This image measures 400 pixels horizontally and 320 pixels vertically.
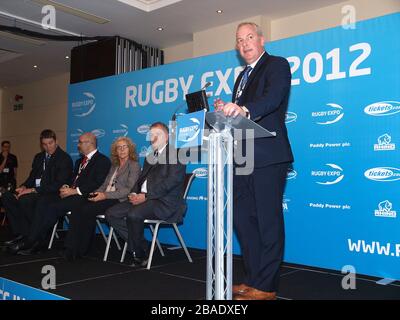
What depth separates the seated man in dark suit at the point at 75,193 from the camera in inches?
162

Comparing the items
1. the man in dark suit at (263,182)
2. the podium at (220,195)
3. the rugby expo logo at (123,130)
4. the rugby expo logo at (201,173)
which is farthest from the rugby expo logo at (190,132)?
the rugby expo logo at (123,130)

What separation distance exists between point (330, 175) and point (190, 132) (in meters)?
2.14

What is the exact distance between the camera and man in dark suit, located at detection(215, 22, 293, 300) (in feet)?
7.26

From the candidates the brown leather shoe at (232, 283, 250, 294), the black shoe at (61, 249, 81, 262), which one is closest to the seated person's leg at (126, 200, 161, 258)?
the black shoe at (61, 249, 81, 262)

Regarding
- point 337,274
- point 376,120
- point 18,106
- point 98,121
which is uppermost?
point 18,106

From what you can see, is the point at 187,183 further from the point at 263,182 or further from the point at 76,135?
the point at 76,135

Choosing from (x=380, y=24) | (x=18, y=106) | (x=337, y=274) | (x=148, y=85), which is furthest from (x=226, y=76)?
(x=18, y=106)

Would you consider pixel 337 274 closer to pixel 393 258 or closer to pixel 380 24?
pixel 393 258

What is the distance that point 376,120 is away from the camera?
3285 mm

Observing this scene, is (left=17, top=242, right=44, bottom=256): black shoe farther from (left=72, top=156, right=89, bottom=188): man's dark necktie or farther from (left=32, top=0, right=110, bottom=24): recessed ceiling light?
(left=32, top=0, right=110, bottom=24): recessed ceiling light

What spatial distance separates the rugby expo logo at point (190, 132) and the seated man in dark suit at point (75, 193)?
2.44 meters

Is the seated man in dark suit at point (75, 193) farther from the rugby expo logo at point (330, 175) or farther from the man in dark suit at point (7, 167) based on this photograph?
the man in dark suit at point (7, 167)

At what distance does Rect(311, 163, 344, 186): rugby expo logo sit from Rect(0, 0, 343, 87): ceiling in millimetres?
2982
